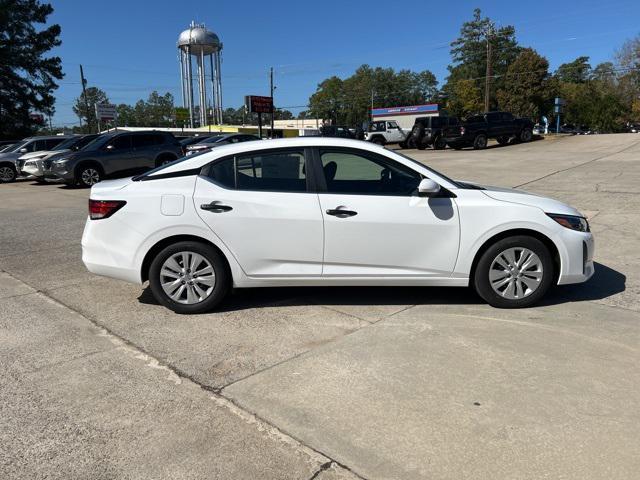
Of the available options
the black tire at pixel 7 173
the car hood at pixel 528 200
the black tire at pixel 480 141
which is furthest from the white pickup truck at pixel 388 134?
the car hood at pixel 528 200

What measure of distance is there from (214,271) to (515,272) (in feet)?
9.07

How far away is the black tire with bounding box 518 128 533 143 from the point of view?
31438 millimetres

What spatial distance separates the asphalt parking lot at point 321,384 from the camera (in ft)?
9.04

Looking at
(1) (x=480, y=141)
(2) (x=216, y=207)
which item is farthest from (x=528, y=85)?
(2) (x=216, y=207)

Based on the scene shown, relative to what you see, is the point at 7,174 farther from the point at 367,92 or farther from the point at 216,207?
the point at 367,92

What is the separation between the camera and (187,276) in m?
4.86

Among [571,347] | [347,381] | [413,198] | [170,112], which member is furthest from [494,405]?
[170,112]

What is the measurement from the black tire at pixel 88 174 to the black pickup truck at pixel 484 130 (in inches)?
758

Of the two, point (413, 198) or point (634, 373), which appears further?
point (413, 198)

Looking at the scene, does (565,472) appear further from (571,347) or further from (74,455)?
(74,455)

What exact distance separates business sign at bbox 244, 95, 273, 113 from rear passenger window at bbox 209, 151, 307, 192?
44.4 meters

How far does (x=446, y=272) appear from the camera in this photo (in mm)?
4832

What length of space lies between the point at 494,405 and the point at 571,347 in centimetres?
120

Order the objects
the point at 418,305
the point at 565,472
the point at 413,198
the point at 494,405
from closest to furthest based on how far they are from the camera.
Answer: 1. the point at 565,472
2. the point at 494,405
3. the point at 413,198
4. the point at 418,305
